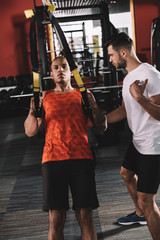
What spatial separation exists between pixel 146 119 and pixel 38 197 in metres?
1.65

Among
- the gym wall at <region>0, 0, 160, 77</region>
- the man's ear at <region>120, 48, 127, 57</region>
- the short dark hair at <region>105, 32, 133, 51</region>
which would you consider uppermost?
the gym wall at <region>0, 0, 160, 77</region>

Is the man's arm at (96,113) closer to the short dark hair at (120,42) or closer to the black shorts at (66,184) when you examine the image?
the black shorts at (66,184)

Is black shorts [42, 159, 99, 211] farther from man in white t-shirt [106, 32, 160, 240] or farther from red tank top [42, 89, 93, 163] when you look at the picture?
man in white t-shirt [106, 32, 160, 240]

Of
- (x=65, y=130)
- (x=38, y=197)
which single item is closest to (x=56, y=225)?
(x=65, y=130)

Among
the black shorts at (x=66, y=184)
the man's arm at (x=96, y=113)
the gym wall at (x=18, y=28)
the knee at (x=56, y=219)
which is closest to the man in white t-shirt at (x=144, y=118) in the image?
the man's arm at (x=96, y=113)

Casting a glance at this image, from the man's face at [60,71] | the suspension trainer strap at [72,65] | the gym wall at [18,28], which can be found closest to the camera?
the suspension trainer strap at [72,65]

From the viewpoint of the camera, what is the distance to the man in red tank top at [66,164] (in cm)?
154

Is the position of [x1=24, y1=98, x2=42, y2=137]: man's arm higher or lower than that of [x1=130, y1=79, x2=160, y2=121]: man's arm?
lower

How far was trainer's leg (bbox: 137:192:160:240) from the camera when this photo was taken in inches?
64.4

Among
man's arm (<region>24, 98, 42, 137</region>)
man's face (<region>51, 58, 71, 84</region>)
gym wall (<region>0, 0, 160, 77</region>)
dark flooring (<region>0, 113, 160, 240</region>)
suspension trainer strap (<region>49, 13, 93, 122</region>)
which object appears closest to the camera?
suspension trainer strap (<region>49, 13, 93, 122</region>)

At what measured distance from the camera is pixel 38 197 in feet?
9.38

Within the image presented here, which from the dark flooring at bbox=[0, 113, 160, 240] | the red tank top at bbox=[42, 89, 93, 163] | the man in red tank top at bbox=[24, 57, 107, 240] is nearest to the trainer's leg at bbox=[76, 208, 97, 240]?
the man in red tank top at bbox=[24, 57, 107, 240]

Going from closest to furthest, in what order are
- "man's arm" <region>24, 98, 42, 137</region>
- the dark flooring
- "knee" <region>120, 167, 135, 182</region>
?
"man's arm" <region>24, 98, 42, 137</region>
"knee" <region>120, 167, 135, 182</region>
the dark flooring

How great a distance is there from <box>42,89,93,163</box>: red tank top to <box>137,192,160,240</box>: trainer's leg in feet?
1.38
